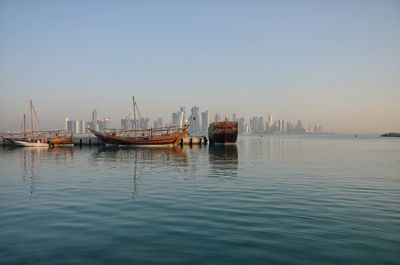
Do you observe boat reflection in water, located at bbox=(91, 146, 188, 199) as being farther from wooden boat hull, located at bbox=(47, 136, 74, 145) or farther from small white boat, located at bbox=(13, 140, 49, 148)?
wooden boat hull, located at bbox=(47, 136, 74, 145)

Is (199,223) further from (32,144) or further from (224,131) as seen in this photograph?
(224,131)

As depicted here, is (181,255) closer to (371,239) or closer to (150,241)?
(150,241)

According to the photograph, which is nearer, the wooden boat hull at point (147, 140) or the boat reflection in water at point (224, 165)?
the boat reflection in water at point (224, 165)

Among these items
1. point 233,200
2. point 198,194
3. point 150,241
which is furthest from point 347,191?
point 150,241

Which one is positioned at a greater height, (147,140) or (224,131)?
(224,131)

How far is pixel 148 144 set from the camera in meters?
78.7

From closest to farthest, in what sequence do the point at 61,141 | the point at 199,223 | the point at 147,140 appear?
the point at 199,223 < the point at 147,140 < the point at 61,141

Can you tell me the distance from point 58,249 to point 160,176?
18.0 meters

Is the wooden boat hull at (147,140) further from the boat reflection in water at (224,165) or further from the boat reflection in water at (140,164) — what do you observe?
the boat reflection in water at (224,165)

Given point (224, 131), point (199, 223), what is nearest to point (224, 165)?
point (199, 223)

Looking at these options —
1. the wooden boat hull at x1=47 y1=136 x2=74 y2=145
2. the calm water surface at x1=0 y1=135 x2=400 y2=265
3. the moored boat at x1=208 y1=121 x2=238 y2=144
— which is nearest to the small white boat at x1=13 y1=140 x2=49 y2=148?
the wooden boat hull at x1=47 y1=136 x2=74 y2=145

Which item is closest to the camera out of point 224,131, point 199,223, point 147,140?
point 199,223

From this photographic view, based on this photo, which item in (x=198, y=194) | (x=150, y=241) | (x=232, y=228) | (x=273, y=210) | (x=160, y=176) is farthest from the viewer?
(x=160, y=176)

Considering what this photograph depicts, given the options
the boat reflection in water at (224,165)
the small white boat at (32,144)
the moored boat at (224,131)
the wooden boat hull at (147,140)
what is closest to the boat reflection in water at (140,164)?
the boat reflection in water at (224,165)
